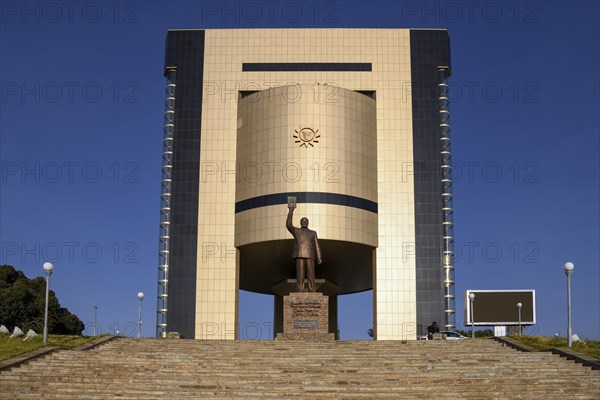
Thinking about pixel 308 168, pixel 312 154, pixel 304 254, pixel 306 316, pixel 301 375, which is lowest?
pixel 301 375

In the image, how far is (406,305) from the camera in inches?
2628

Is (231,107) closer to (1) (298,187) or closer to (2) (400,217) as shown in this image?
(1) (298,187)

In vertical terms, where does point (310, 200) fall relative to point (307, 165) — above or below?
below

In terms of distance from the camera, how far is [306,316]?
141 feet

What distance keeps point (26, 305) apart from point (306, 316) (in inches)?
1656

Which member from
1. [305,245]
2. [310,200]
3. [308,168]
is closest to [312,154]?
[308,168]

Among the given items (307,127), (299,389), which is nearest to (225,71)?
(307,127)

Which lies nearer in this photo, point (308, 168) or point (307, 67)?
point (308, 168)

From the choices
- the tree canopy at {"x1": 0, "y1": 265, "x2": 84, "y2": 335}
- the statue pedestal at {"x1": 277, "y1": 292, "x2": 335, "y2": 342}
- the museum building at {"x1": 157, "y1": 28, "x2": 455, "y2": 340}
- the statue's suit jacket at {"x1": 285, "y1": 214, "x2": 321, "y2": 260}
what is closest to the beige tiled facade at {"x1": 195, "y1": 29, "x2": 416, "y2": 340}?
the museum building at {"x1": 157, "y1": 28, "x2": 455, "y2": 340}

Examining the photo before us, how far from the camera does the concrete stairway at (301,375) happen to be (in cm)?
2589

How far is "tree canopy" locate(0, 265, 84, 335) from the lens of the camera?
7494 cm

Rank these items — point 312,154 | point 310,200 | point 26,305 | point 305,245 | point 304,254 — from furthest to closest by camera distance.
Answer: point 26,305
point 312,154
point 310,200
point 305,245
point 304,254

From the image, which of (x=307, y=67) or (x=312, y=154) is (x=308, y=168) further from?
(x=307, y=67)

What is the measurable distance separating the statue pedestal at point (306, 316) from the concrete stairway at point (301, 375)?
7582 millimetres
